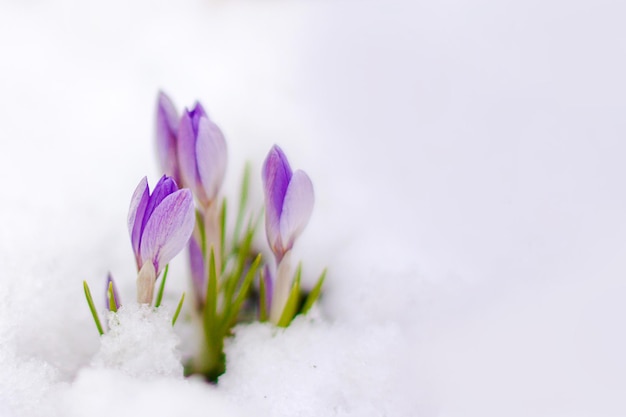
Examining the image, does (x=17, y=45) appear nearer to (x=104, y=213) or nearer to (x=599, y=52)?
(x=104, y=213)

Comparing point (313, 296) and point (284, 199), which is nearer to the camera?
point (284, 199)

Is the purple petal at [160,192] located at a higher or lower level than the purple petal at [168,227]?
higher

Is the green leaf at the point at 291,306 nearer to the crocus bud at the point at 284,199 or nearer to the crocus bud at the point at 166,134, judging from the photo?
the crocus bud at the point at 284,199

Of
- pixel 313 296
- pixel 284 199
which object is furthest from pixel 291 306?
pixel 284 199

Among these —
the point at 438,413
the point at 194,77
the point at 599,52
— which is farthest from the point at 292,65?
the point at 438,413

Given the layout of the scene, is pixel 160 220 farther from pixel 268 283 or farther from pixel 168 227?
pixel 268 283

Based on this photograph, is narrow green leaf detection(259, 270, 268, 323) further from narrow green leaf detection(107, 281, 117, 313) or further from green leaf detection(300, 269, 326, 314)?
narrow green leaf detection(107, 281, 117, 313)

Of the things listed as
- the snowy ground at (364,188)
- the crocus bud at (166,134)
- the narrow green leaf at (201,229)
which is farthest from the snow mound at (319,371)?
the crocus bud at (166,134)

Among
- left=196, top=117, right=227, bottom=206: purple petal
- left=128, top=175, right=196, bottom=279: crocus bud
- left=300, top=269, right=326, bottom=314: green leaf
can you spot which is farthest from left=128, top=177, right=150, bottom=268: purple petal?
left=300, top=269, right=326, bottom=314: green leaf
